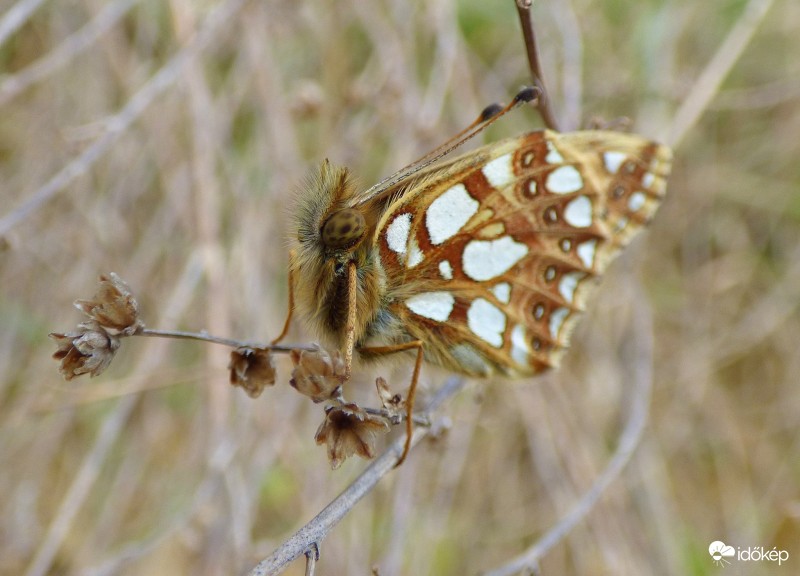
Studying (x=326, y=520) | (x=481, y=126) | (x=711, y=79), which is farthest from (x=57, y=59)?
(x=711, y=79)

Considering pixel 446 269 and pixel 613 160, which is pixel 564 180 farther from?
pixel 446 269

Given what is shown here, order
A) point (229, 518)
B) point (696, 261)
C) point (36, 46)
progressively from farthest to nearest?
point (696, 261) → point (36, 46) → point (229, 518)

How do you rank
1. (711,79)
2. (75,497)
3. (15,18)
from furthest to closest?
(711,79) → (75,497) → (15,18)

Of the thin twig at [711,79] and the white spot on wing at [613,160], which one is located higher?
the thin twig at [711,79]

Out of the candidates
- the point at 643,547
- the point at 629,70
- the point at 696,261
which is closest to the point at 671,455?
the point at 643,547

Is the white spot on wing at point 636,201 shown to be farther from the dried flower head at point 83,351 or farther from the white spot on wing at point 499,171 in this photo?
the dried flower head at point 83,351

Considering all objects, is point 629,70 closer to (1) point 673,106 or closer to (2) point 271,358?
(1) point 673,106
